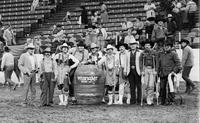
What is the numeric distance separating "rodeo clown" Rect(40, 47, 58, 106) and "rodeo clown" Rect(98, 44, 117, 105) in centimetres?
146

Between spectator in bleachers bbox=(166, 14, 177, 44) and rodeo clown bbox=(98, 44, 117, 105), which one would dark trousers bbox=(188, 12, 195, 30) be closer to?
spectator in bleachers bbox=(166, 14, 177, 44)

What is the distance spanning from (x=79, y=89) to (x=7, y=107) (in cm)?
216

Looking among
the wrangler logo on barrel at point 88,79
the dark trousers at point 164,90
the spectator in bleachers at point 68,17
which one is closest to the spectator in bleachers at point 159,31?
the dark trousers at point 164,90

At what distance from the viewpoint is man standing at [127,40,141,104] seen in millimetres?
13844

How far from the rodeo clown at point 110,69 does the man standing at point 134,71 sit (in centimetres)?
50

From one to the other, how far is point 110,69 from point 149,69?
47.7 inches

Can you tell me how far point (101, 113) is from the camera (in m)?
12.1

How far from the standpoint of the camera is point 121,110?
41.2ft

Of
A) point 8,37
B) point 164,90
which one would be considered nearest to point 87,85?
point 164,90

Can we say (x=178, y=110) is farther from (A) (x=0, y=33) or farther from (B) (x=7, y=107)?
(A) (x=0, y=33)

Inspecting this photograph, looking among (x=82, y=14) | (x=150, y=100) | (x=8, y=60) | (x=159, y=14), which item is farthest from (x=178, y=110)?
(x=82, y=14)

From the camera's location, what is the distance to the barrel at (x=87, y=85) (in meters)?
14.0

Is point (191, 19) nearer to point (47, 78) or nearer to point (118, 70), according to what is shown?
point (118, 70)

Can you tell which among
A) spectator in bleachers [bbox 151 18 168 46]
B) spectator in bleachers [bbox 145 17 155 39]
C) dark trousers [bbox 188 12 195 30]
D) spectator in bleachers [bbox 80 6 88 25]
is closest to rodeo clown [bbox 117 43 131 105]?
spectator in bleachers [bbox 151 18 168 46]
